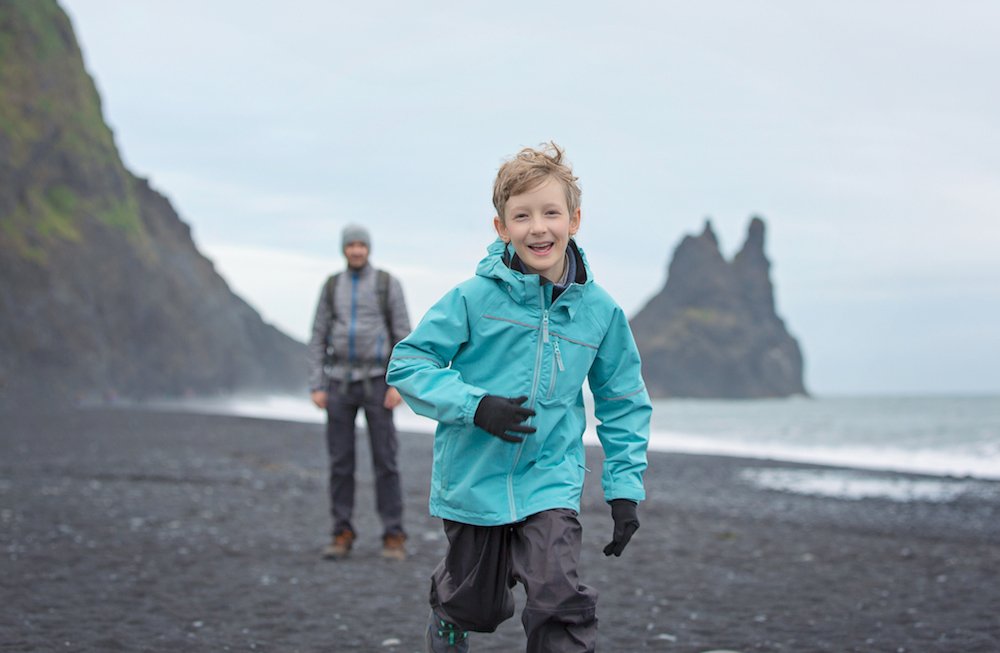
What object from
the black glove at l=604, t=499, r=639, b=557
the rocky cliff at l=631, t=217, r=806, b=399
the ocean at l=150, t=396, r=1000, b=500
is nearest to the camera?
the black glove at l=604, t=499, r=639, b=557

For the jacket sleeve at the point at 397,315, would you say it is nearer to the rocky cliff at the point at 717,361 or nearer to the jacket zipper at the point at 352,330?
the jacket zipper at the point at 352,330

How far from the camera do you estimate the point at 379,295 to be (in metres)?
7.51

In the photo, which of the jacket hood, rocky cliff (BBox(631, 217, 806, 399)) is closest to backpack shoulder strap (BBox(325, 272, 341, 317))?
the jacket hood

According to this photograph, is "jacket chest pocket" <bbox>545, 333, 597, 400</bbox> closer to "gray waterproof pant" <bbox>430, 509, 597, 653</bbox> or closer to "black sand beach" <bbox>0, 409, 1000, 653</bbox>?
"gray waterproof pant" <bbox>430, 509, 597, 653</bbox>

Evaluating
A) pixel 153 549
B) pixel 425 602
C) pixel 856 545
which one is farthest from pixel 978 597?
pixel 153 549

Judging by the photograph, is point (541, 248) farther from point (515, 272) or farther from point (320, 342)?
point (320, 342)

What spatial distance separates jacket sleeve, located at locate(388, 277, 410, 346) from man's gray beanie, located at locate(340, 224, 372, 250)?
39cm

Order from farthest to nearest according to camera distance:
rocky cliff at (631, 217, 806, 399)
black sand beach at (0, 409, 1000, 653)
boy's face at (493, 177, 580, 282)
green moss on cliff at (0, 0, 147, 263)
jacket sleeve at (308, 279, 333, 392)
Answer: rocky cliff at (631, 217, 806, 399)
green moss on cliff at (0, 0, 147, 263)
jacket sleeve at (308, 279, 333, 392)
black sand beach at (0, 409, 1000, 653)
boy's face at (493, 177, 580, 282)

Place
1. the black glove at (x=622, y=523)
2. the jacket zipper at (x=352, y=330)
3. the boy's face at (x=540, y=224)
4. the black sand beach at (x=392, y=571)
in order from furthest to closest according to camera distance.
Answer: the jacket zipper at (x=352, y=330)
the black sand beach at (x=392, y=571)
the boy's face at (x=540, y=224)
the black glove at (x=622, y=523)

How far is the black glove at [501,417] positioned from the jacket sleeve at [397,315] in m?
4.36

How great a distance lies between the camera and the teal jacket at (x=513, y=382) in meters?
3.32

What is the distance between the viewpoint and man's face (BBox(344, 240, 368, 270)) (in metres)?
7.49

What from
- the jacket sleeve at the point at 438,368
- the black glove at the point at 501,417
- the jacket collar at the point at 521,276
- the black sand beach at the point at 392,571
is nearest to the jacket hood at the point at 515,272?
the jacket collar at the point at 521,276

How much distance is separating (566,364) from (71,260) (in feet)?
202
